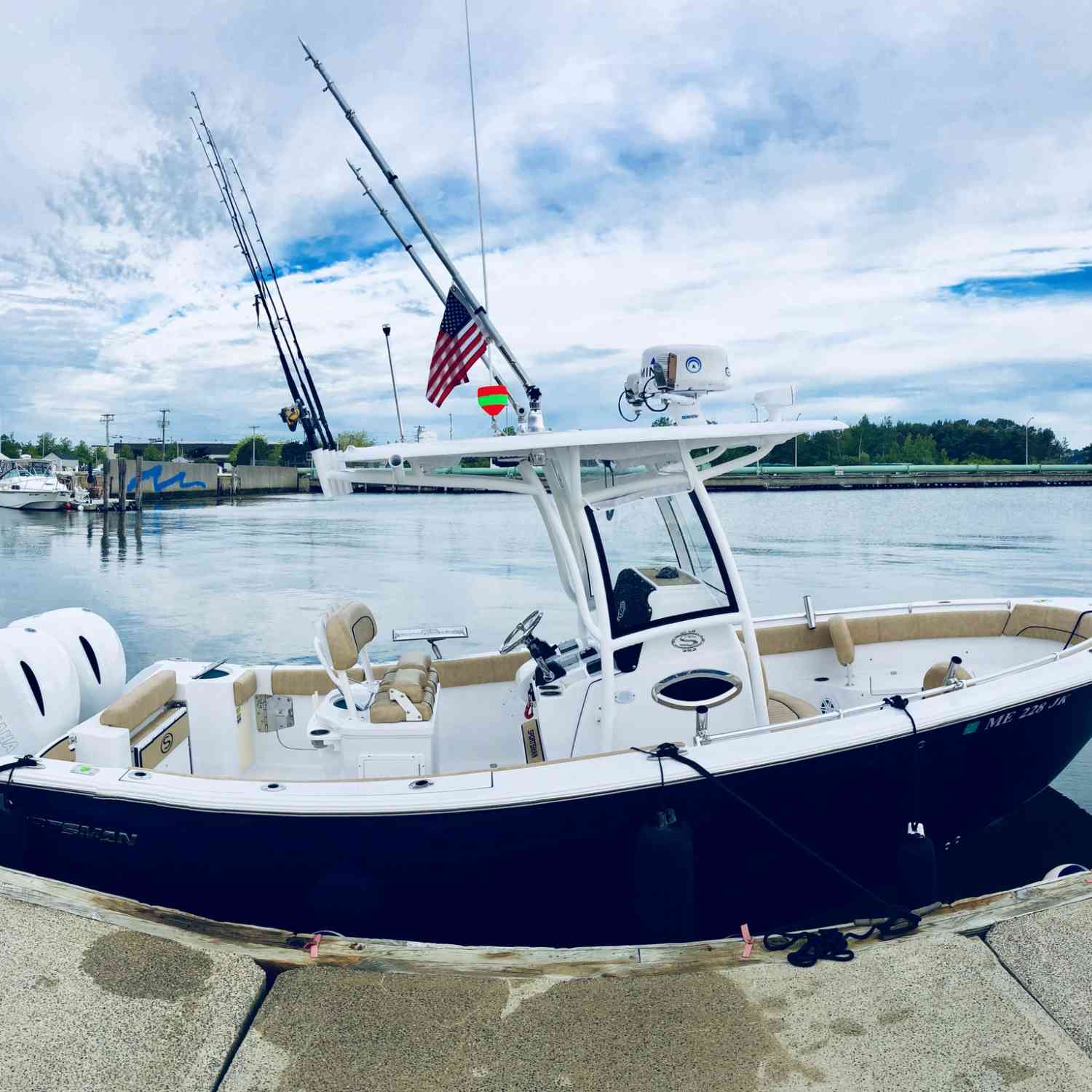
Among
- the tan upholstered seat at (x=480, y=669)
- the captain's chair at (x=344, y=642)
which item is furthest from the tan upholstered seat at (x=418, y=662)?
the captain's chair at (x=344, y=642)

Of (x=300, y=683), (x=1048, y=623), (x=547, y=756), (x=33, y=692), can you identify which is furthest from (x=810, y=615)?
(x=33, y=692)

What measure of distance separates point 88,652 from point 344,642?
1.62m

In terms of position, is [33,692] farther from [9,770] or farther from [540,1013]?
[540,1013]

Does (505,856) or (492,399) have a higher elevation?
(492,399)

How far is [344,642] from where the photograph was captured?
4.63m

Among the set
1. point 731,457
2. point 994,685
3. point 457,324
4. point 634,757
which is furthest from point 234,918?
point 994,685

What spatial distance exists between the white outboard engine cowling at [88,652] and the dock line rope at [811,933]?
10.0ft

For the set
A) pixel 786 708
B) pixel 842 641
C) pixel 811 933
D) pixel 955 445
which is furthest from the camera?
pixel 955 445

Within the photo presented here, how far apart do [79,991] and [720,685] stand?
2.91 metres

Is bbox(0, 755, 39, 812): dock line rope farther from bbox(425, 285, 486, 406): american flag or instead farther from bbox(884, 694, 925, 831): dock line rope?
bbox(884, 694, 925, 831): dock line rope

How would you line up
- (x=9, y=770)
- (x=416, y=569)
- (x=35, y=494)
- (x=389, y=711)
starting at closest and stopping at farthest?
(x=9, y=770) → (x=389, y=711) → (x=416, y=569) → (x=35, y=494)

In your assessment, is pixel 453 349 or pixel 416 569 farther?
pixel 416 569

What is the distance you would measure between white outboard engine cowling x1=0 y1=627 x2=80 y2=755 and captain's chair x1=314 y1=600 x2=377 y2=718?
4.31 feet

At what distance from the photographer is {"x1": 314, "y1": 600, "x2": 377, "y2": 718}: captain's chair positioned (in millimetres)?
4598
